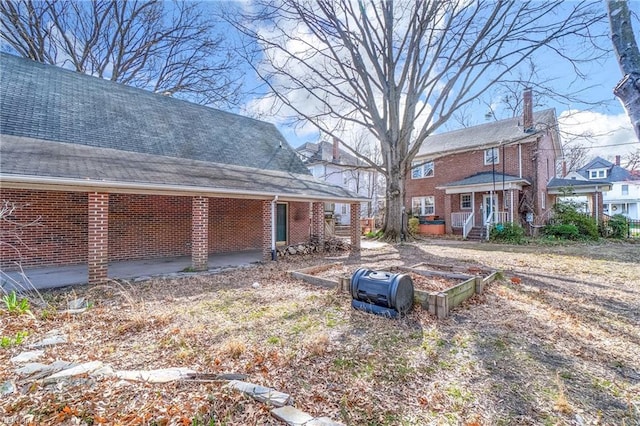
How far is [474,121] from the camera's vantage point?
981 inches

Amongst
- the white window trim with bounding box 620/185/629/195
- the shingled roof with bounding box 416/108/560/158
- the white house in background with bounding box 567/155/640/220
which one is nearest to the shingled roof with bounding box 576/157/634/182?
the white house in background with bounding box 567/155/640/220

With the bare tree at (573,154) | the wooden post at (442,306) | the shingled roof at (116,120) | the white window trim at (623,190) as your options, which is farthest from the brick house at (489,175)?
the white window trim at (623,190)

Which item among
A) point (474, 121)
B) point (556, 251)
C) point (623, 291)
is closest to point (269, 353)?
point (623, 291)

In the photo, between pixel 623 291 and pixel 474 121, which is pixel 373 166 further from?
pixel 474 121

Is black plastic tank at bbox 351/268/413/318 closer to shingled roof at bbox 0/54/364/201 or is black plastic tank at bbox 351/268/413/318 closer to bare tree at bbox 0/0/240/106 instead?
shingled roof at bbox 0/54/364/201

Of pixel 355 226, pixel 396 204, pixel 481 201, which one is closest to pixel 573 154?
pixel 481 201

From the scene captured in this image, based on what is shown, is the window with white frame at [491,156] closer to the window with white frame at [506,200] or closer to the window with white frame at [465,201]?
the window with white frame at [465,201]

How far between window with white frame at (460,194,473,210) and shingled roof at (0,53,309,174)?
36.9 feet

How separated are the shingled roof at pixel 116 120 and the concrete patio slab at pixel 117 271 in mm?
3435

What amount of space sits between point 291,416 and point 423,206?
21.1m

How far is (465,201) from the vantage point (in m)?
20.0

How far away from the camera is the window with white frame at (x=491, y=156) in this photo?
18906 millimetres

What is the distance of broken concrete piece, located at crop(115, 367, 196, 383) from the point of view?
113 inches

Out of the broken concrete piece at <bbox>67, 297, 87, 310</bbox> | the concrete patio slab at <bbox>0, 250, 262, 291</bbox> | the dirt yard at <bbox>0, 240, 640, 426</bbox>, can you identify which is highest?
the concrete patio slab at <bbox>0, 250, 262, 291</bbox>
